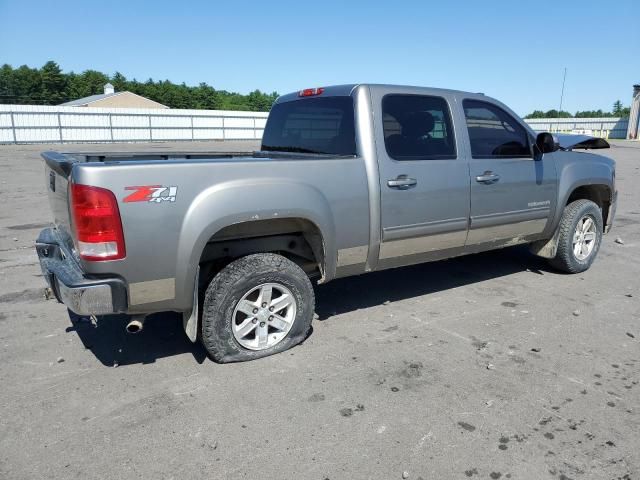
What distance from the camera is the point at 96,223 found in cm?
285

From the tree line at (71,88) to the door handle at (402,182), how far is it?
7297cm

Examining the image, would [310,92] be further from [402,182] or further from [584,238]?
[584,238]

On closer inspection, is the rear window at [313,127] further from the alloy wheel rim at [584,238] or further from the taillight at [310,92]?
the alloy wheel rim at [584,238]

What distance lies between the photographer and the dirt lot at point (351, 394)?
253 cm

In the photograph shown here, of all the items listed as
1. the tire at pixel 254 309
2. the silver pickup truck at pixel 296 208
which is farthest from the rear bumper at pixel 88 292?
the tire at pixel 254 309

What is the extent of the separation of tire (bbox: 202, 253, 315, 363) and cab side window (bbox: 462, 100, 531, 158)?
2.06 m

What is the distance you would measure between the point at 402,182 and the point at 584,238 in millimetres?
2982

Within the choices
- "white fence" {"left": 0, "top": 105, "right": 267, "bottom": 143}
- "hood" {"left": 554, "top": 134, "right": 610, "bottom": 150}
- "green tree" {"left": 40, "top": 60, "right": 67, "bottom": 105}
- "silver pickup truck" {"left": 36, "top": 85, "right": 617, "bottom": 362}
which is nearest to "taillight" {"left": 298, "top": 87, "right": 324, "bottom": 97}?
"silver pickup truck" {"left": 36, "top": 85, "right": 617, "bottom": 362}

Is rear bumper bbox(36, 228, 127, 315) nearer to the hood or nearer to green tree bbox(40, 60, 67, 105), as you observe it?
the hood

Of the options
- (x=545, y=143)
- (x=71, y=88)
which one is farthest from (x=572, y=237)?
(x=71, y=88)

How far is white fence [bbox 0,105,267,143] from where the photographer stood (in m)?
29.6

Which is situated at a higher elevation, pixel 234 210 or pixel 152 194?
pixel 152 194

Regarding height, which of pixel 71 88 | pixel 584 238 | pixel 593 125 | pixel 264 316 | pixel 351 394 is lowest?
pixel 351 394

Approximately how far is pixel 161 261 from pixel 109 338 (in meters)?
1.27
